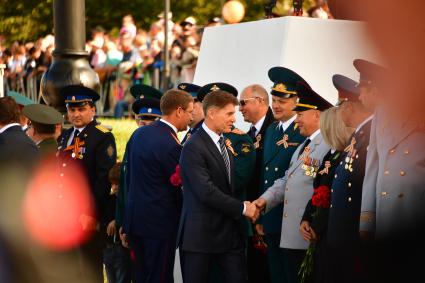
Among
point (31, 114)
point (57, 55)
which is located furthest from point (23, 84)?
point (31, 114)

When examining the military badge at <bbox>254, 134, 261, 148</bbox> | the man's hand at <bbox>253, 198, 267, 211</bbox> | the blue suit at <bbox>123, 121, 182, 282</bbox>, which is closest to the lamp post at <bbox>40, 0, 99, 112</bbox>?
the blue suit at <bbox>123, 121, 182, 282</bbox>

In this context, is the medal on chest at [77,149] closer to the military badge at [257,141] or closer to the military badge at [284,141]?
the military badge at [257,141]

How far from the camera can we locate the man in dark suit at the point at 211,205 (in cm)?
579

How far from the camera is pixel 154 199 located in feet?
21.7

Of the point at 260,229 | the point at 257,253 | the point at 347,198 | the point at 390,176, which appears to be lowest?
the point at 257,253

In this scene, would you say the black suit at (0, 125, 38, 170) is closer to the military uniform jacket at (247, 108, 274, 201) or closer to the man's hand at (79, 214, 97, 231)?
the man's hand at (79, 214, 97, 231)

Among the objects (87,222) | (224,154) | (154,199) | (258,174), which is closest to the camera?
(224,154)

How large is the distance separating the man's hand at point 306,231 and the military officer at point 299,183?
13.4 inches

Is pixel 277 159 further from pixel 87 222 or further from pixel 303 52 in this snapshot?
pixel 303 52

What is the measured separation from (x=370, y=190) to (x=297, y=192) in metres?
3.07

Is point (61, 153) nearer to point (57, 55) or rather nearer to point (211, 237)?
point (57, 55)

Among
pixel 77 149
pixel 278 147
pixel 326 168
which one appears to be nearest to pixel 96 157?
pixel 77 149

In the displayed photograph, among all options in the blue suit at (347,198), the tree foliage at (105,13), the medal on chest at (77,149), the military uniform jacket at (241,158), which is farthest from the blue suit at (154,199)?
the tree foliage at (105,13)

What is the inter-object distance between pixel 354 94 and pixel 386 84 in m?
3.87
